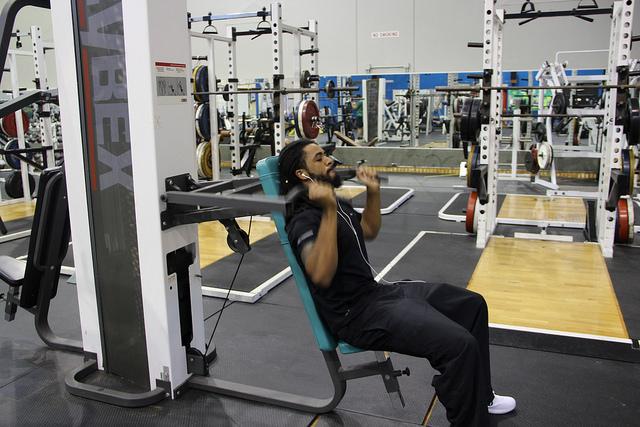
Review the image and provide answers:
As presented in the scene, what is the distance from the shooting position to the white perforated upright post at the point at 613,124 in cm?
389

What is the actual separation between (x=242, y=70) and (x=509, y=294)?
992 cm

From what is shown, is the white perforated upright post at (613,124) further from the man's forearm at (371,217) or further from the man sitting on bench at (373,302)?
the man's forearm at (371,217)

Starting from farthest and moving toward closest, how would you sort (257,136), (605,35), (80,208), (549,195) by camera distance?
(605,35) < (257,136) < (549,195) < (80,208)

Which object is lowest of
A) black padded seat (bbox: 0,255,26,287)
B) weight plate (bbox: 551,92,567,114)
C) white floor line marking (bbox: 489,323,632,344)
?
white floor line marking (bbox: 489,323,632,344)

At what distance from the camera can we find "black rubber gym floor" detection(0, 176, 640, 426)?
6.79 feet

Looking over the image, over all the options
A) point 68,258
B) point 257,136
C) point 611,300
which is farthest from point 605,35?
point 68,258

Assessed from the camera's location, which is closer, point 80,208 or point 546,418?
point 546,418

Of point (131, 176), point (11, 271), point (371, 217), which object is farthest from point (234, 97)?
point (371, 217)

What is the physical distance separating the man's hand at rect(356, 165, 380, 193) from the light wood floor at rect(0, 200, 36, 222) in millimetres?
5021

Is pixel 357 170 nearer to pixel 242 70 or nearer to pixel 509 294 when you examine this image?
pixel 509 294

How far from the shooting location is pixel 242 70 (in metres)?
12.0

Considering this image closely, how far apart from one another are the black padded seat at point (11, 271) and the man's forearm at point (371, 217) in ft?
5.50

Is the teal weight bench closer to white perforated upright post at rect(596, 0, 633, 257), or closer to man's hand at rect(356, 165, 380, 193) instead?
man's hand at rect(356, 165, 380, 193)

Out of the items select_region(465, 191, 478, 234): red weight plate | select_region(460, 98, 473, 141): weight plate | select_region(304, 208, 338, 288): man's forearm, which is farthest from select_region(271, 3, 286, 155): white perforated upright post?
select_region(304, 208, 338, 288): man's forearm
